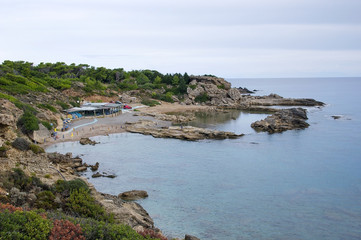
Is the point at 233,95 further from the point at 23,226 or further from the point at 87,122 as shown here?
the point at 23,226

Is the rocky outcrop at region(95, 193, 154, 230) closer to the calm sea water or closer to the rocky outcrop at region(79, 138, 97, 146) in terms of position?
the calm sea water

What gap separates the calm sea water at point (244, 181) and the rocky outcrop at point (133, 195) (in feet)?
2.37

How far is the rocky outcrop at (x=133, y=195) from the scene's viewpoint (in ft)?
79.9

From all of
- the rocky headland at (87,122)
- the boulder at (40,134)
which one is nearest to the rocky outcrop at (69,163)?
the rocky headland at (87,122)

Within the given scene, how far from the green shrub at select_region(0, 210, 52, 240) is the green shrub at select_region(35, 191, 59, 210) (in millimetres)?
5624

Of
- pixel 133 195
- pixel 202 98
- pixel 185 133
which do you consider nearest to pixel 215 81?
pixel 202 98

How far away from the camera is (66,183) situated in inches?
771

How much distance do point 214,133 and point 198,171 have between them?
52.5 ft

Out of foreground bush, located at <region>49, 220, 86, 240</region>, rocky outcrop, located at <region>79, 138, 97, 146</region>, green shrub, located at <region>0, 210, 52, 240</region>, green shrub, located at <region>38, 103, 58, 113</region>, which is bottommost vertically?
rocky outcrop, located at <region>79, 138, 97, 146</region>

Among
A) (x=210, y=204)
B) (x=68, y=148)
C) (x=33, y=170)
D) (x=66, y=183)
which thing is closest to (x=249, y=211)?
(x=210, y=204)

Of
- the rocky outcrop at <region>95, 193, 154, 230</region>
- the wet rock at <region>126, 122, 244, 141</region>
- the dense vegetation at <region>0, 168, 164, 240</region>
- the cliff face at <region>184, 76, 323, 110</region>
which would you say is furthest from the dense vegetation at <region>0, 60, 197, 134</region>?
the rocky outcrop at <region>95, 193, 154, 230</region>

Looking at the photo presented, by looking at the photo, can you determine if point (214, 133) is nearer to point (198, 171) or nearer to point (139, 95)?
point (198, 171)

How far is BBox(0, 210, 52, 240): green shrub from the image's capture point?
10008 mm

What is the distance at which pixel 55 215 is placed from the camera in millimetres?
13102
